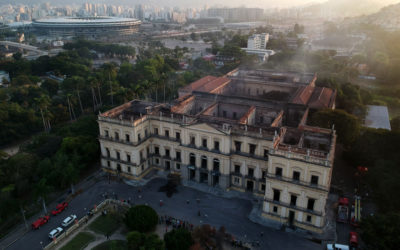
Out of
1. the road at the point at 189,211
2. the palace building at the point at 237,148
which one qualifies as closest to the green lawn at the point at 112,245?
the road at the point at 189,211

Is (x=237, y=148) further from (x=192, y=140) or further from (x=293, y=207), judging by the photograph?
(x=293, y=207)

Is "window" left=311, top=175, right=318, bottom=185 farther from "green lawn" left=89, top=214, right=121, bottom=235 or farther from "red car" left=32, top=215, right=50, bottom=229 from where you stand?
"red car" left=32, top=215, right=50, bottom=229

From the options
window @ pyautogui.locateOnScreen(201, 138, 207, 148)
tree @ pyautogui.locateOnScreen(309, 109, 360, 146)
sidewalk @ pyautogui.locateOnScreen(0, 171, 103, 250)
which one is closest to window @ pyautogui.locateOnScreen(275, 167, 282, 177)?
window @ pyautogui.locateOnScreen(201, 138, 207, 148)

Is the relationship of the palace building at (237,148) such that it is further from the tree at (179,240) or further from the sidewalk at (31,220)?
the tree at (179,240)

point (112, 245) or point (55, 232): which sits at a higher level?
point (112, 245)

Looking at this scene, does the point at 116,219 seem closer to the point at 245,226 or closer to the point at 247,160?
the point at 245,226

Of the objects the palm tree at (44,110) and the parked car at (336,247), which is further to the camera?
the palm tree at (44,110)

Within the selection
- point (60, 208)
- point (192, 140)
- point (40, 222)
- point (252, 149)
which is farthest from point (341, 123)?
point (40, 222)
